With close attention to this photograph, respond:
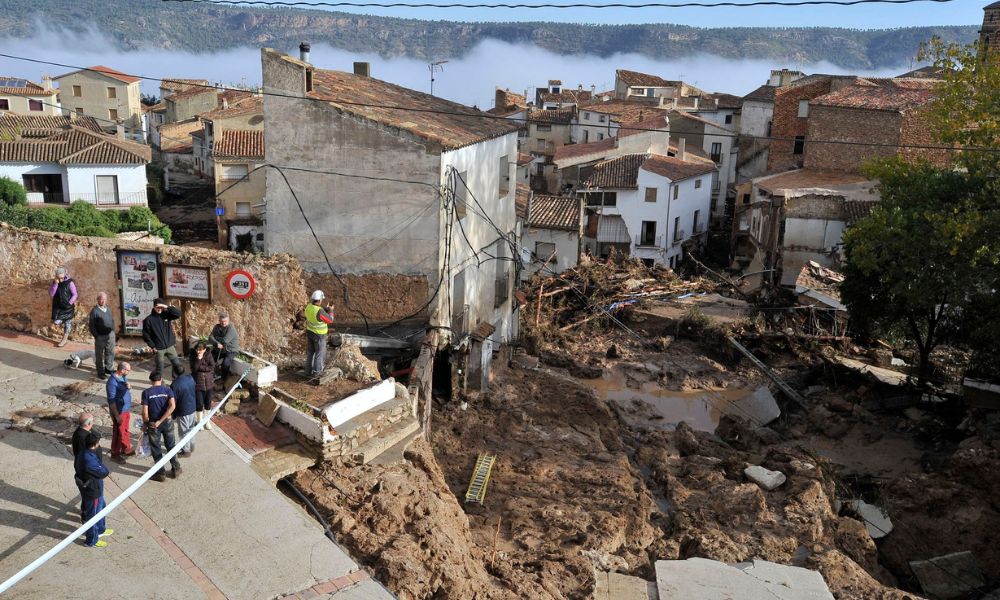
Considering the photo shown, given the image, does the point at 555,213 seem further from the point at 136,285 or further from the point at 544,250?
the point at 136,285

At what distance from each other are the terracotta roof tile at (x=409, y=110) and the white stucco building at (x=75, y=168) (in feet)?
117

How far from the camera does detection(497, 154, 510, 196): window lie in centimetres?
2230

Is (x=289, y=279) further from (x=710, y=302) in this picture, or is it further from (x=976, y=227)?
(x=710, y=302)

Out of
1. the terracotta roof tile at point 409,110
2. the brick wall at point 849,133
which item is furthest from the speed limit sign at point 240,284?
the brick wall at point 849,133

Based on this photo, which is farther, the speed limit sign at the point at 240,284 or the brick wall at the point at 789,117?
the brick wall at the point at 789,117

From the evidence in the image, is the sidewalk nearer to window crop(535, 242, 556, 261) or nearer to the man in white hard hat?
the man in white hard hat

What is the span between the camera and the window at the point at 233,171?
5050 cm

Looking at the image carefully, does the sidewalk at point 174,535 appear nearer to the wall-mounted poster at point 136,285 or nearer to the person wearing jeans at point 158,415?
the person wearing jeans at point 158,415

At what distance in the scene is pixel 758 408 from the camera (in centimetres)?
2262

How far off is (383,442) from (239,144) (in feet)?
141

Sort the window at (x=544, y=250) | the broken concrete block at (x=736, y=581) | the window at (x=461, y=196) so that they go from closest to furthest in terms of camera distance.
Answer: the broken concrete block at (x=736, y=581) → the window at (x=461, y=196) → the window at (x=544, y=250)

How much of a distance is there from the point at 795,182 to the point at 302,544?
3908 centimetres

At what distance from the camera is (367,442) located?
39.2ft

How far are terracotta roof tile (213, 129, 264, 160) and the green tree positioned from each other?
37378mm
